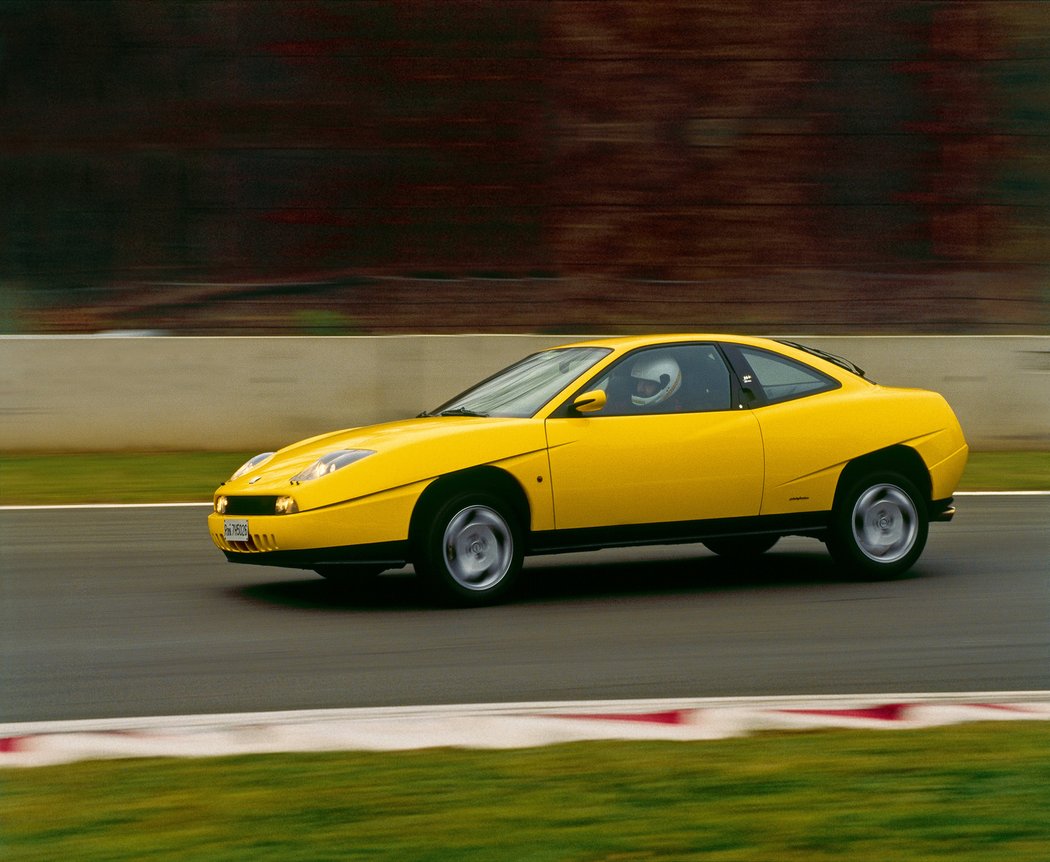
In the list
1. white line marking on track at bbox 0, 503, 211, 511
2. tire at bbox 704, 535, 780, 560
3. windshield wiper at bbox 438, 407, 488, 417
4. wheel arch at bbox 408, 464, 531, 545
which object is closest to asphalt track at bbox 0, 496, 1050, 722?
tire at bbox 704, 535, 780, 560

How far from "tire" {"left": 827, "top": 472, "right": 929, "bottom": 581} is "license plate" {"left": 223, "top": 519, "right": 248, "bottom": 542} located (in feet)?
11.0

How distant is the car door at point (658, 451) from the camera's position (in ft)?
28.0

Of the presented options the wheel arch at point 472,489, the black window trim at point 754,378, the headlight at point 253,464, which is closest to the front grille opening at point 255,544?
the headlight at point 253,464

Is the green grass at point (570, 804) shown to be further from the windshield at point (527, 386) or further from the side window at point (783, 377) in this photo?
the side window at point (783, 377)

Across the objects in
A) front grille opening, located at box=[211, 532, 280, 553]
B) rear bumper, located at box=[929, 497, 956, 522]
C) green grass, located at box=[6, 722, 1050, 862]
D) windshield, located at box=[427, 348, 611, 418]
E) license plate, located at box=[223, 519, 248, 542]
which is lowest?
green grass, located at box=[6, 722, 1050, 862]

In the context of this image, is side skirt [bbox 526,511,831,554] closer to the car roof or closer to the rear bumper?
the rear bumper

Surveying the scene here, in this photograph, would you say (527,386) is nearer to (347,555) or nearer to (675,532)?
(675,532)

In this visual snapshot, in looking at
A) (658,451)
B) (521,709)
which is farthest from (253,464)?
(521,709)

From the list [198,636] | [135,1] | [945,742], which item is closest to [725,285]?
[135,1]

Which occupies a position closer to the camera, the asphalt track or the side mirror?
the asphalt track

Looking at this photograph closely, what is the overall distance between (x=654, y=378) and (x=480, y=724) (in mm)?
3712

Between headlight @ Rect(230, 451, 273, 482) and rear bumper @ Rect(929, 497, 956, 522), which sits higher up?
headlight @ Rect(230, 451, 273, 482)

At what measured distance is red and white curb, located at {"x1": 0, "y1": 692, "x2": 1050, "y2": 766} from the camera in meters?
5.35

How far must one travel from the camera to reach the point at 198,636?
7672mm
